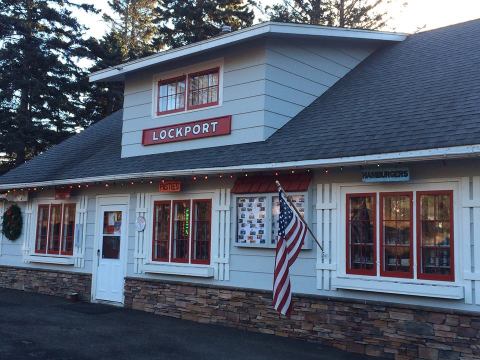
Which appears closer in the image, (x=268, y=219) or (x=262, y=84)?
(x=268, y=219)

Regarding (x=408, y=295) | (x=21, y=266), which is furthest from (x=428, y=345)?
(x=21, y=266)

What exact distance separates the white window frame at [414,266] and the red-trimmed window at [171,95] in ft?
15.1

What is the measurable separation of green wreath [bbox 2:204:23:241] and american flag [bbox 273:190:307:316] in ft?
29.8

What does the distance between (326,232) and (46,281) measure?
7934 millimetres

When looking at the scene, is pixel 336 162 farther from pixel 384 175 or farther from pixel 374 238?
pixel 374 238

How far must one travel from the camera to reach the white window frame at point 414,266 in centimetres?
726

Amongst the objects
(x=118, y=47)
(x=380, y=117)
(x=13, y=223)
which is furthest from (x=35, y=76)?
(x=380, y=117)

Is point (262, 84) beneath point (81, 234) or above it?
above

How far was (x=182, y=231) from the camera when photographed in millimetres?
10797

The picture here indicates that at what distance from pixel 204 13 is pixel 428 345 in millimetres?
24402

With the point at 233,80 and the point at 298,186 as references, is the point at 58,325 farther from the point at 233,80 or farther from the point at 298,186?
the point at 233,80

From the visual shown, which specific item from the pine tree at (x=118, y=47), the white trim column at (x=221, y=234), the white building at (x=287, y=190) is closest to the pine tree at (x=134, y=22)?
the pine tree at (x=118, y=47)

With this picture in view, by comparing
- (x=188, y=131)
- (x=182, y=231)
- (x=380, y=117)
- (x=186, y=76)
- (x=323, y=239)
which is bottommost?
(x=323, y=239)

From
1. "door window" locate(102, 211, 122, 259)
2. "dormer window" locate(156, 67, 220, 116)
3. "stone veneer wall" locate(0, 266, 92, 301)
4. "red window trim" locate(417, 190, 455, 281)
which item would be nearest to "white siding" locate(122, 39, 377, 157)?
"dormer window" locate(156, 67, 220, 116)
